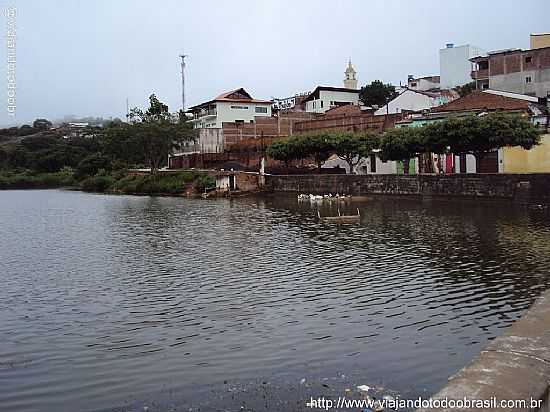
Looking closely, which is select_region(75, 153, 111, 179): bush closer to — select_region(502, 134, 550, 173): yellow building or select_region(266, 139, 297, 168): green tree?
select_region(266, 139, 297, 168): green tree

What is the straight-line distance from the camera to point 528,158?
141 ft

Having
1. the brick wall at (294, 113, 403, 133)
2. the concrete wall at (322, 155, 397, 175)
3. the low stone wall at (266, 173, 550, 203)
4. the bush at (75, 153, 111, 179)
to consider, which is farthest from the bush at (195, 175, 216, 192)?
the bush at (75, 153, 111, 179)

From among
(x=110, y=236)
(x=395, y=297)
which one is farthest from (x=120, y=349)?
(x=110, y=236)

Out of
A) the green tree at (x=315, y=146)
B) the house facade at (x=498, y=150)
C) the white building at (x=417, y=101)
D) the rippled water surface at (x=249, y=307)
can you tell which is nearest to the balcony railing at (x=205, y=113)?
the white building at (x=417, y=101)

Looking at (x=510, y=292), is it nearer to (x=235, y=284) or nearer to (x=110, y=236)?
(x=235, y=284)

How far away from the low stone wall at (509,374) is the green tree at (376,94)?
83.4 meters

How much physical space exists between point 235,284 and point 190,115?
82.0m

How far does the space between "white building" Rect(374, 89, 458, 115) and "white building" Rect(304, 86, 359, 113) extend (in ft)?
52.3

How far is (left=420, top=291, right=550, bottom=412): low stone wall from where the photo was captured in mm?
4684

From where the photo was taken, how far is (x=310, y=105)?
8631cm

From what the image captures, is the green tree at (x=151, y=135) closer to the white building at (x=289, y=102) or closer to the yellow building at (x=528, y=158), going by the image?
the white building at (x=289, y=102)

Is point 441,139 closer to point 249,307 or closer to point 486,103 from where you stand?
point 486,103

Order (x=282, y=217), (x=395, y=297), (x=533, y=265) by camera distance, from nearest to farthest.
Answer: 1. (x=395, y=297)
2. (x=533, y=265)
3. (x=282, y=217)

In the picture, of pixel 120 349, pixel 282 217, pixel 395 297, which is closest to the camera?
pixel 120 349
